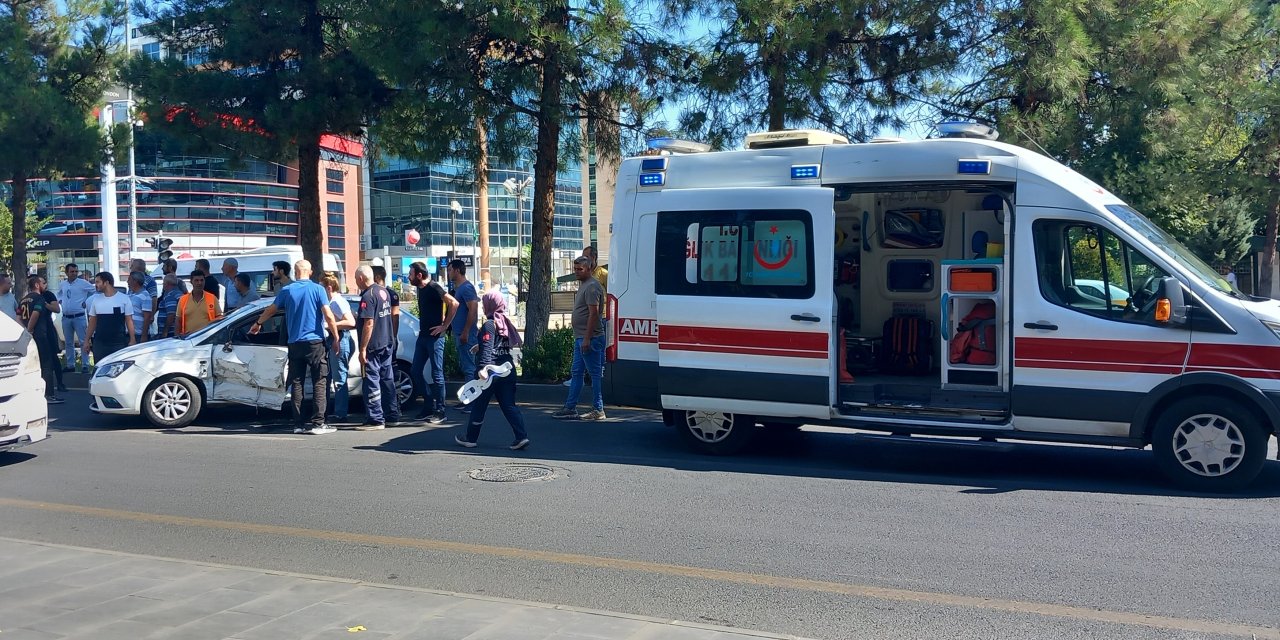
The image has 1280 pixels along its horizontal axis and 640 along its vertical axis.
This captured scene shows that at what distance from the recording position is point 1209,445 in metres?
7.65

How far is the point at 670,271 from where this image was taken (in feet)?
30.8

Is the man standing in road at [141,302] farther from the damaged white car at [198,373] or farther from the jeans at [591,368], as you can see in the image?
the jeans at [591,368]

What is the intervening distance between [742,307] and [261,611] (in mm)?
4969

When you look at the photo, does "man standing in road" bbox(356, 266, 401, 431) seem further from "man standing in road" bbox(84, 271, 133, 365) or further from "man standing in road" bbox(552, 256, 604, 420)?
"man standing in road" bbox(84, 271, 133, 365)

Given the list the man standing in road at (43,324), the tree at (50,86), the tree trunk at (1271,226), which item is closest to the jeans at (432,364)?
the man standing in road at (43,324)

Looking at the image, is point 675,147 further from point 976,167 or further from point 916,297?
point 916,297

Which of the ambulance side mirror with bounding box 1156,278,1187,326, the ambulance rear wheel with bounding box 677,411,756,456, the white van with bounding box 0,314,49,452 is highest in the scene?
the ambulance side mirror with bounding box 1156,278,1187,326

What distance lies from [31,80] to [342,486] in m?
14.4

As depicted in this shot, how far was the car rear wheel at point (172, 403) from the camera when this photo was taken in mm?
11477

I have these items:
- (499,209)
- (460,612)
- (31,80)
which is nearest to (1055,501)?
(460,612)

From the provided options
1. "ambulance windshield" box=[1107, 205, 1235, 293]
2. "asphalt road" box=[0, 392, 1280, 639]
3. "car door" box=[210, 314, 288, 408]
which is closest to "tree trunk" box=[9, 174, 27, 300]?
"car door" box=[210, 314, 288, 408]

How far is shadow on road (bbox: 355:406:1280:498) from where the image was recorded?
8148mm

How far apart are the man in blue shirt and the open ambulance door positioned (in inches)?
145

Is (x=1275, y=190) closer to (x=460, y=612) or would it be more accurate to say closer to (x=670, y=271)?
(x=670, y=271)
